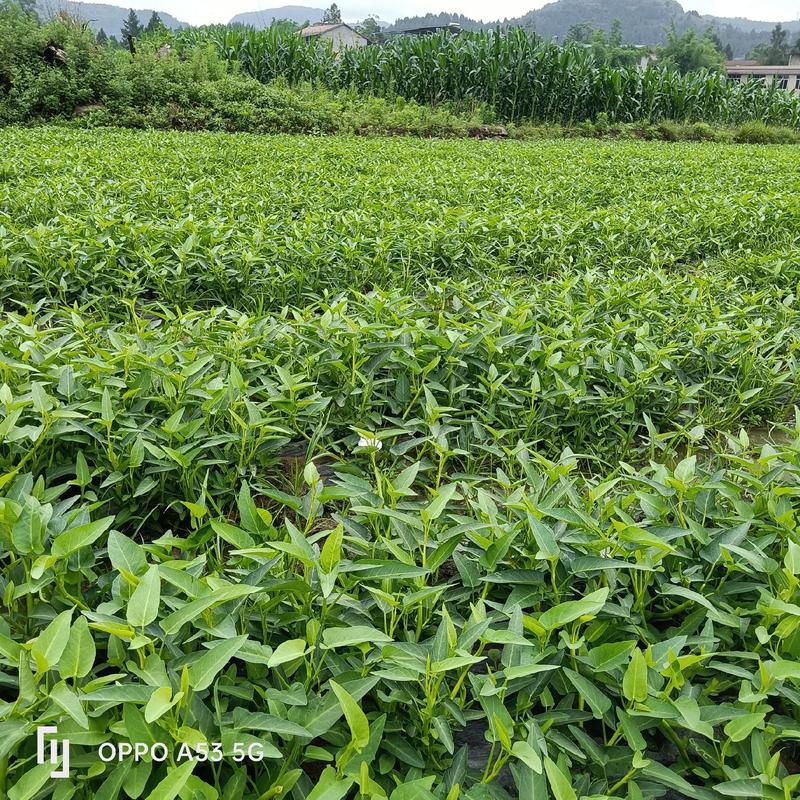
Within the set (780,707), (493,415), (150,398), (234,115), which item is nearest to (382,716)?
(780,707)

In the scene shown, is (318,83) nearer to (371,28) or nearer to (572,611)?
(572,611)

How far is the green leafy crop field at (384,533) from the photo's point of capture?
1109 millimetres

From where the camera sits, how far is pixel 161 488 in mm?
1819

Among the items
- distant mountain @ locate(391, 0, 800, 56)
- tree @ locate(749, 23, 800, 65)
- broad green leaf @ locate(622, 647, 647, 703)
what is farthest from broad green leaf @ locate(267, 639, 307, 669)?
distant mountain @ locate(391, 0, 800, 56)

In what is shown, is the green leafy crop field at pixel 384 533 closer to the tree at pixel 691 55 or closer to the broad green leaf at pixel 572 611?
the broad green leaf at pixel 572 611

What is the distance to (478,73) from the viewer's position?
57.3 ft

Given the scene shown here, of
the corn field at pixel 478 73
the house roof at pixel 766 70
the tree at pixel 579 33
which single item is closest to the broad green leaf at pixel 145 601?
the corn field at pixel 478 73

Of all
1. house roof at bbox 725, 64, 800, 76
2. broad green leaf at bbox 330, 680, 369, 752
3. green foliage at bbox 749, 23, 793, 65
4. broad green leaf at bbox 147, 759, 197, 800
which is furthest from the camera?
green foliage at bbox 749, 23, 793, 65

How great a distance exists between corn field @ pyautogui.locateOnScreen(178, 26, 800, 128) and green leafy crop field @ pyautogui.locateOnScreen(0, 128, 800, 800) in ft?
49.1

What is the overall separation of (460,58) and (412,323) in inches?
678

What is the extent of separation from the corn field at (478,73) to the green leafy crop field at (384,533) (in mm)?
14977

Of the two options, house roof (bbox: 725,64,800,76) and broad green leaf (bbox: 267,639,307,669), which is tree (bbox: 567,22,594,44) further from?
broad green leaf (bbox: 267,639,307,669)

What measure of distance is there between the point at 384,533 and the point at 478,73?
722 inches

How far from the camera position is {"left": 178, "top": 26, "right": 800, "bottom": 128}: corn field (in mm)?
16641
